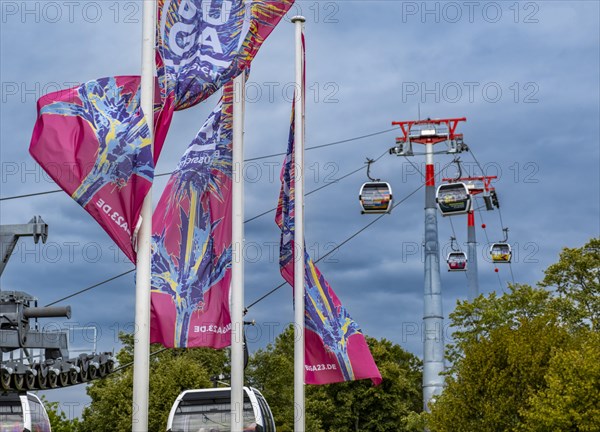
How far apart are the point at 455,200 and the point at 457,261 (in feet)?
79.9

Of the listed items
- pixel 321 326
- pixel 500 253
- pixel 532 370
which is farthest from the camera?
pixel 500 253

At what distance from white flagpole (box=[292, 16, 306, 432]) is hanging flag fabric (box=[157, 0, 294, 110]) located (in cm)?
657

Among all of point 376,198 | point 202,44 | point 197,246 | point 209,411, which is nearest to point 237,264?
point 197,246

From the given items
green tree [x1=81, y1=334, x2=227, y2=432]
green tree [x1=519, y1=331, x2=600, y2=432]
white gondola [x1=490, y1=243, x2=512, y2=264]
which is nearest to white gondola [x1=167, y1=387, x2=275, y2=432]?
green tree [x1=519, y1=331, x2=600, y2=432]

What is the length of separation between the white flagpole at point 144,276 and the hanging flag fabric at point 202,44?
310 millimetres

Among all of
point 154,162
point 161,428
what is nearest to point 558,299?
point 161,428

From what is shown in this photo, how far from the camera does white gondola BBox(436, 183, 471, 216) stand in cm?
5803

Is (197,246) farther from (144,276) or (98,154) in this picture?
(98,154)

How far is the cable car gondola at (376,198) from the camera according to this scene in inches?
2089

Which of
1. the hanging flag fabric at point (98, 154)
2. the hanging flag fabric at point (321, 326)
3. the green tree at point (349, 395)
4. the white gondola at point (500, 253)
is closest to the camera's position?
the hanging flag fabric at point (98, 154)

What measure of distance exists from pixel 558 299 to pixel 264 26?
40403mm

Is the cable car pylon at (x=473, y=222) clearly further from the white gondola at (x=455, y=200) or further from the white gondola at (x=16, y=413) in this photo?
the white gondola at (x=16, y=413)

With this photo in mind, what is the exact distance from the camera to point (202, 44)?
583 inches

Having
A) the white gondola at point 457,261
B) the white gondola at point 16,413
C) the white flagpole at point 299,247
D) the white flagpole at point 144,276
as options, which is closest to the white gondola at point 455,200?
the white gondola at point 457,261
